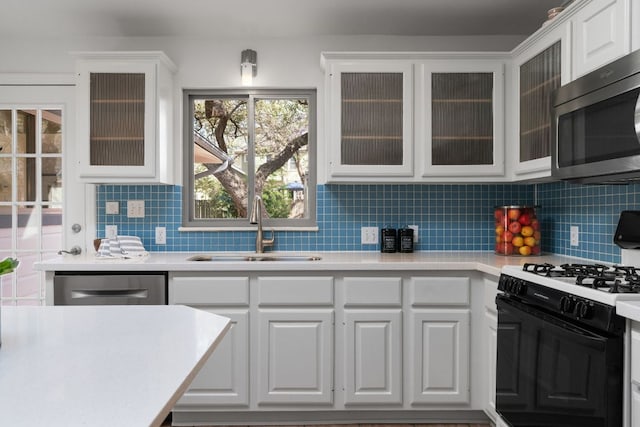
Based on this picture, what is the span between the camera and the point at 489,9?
2.71 m

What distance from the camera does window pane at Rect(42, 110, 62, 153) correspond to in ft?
10.1

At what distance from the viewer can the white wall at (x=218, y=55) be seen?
3076 millimetres

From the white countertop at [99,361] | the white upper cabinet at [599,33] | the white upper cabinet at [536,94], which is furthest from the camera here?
the white upper cabinet at [536,94]

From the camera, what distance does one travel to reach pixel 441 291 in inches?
99.4

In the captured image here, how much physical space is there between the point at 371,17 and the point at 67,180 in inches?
84.2

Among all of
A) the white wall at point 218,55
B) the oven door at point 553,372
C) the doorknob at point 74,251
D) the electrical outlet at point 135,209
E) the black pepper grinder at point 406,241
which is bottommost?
the oven door at point 553,372

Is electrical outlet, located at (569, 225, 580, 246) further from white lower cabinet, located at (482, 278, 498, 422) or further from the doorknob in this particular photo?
the doorknob

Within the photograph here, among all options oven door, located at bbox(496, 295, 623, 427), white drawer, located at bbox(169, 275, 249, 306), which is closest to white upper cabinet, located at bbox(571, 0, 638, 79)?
oven door, located at bbox(496, 295, 623, 427)

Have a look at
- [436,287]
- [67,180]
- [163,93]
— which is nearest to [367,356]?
[436,287]

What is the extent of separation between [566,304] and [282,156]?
2026 millimetres

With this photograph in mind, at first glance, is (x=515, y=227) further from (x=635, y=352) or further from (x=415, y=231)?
(x=635, y=352)

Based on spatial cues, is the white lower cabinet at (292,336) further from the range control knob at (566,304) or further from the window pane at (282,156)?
the range control knob at (566,304)

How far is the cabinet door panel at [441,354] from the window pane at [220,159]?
4.57 ft

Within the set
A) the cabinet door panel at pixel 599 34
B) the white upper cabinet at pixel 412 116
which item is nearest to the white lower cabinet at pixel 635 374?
the cabinet door panel at pixel 599 34
